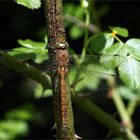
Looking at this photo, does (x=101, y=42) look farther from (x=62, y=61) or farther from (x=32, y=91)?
(x=32, y=91)

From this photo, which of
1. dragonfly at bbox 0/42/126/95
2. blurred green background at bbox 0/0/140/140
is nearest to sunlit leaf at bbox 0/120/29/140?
blurred green background at bbox 0/0/140/140

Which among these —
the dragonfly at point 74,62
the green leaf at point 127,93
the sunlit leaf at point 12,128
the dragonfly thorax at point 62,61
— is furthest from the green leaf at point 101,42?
the sunlit leaf at point 12,128

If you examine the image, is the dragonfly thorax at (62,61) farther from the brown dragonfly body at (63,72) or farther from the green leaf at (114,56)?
the green leaf at (114,56)

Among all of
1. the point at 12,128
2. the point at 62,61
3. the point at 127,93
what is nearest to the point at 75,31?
the point at 127,93

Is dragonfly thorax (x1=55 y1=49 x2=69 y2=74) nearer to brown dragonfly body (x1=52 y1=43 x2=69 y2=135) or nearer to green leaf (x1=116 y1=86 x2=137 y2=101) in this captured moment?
brown dragonfly body (x1=52 y1=43 x2=69 y2=135)

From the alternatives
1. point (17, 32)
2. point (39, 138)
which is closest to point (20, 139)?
point (39, 138)

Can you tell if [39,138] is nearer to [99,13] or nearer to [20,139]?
[20,139]
